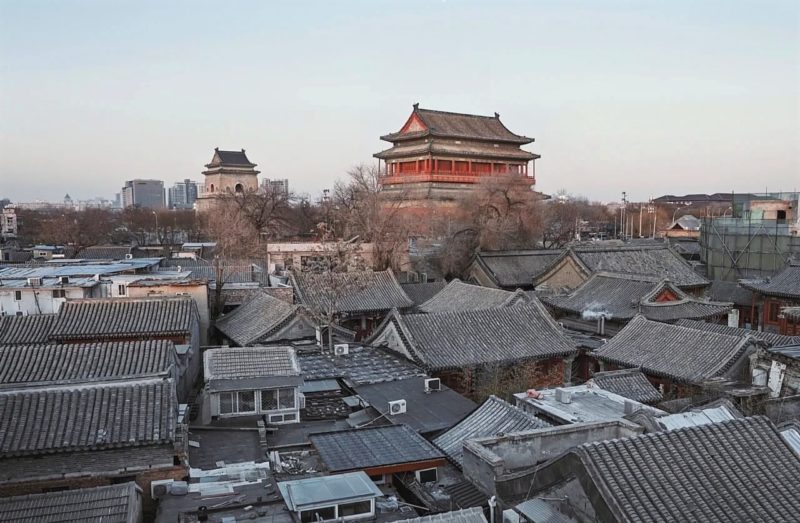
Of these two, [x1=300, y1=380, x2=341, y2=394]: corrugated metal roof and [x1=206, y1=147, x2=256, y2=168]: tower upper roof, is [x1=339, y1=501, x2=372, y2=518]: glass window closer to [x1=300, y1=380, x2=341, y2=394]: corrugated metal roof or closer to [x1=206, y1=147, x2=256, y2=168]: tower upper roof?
[x1=300, y1=380, x2=341, y2=394]: corrugated metal roof

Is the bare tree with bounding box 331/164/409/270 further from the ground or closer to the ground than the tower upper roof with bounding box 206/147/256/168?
closer to the ground

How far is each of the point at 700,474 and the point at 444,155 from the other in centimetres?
4636

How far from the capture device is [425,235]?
43.1 meters

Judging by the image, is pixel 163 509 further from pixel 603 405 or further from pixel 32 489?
pixel 603 405

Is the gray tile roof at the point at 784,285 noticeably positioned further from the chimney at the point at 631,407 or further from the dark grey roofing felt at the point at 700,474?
the dark grey roofing felt at the point at 700,474

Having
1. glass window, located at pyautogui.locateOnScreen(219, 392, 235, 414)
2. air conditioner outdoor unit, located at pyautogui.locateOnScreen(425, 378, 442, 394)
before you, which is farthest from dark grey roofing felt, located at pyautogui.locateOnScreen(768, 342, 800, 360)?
glass window, located at pyautogui.locateOnScreen(219, 392, 235, 414)

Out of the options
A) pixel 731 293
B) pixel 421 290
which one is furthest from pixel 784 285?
pixel 421 290

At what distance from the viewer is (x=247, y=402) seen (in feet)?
43.7

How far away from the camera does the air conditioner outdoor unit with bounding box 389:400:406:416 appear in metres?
13.5

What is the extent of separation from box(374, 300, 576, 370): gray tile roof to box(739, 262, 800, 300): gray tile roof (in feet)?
42.1

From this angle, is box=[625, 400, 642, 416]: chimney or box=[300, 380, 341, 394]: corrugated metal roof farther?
box=[300, 380, 341, 394]: corrugated metal roof

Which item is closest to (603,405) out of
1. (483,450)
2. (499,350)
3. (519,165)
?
(483,450)

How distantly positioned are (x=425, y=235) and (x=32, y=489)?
3466 centimetres

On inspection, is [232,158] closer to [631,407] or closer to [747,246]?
[747,246]
